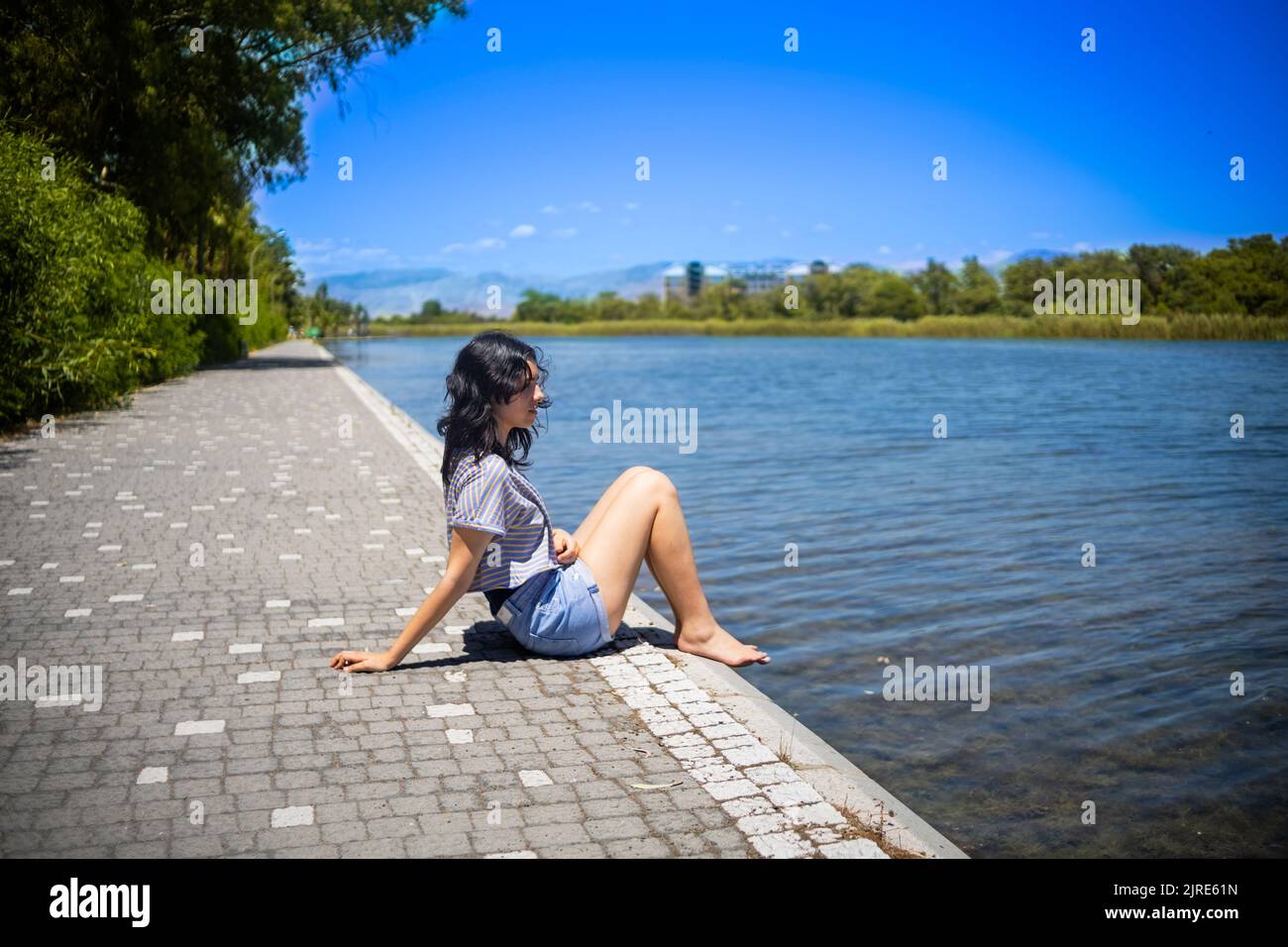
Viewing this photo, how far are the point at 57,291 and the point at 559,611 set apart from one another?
482 inches

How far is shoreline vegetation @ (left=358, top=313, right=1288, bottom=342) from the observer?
54.8 meters

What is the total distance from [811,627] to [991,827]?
2.92 metres

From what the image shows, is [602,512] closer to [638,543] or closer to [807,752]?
[638,543]

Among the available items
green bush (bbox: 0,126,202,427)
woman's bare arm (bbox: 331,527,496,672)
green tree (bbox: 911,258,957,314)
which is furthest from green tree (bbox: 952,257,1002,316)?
woman's bare arm (bbox: 331,527,496,672)

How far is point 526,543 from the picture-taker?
501 cm

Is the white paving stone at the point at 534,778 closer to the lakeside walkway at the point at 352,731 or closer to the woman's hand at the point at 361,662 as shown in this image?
the lakeside walkway at the point at 352,731

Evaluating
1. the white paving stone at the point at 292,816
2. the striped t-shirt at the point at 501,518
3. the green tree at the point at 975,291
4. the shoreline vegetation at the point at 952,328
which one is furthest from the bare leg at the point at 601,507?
the green tree at the point at 975,291

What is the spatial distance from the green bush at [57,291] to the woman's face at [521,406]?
11562 millimetres

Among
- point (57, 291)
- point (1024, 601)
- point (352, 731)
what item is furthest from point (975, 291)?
point (352, 731)

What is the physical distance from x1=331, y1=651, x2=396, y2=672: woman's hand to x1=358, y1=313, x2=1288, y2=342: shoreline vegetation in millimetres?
55063

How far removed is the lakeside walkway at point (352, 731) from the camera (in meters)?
3.50

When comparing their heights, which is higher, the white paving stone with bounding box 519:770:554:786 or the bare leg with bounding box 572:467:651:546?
the bare leg with bounding box 572:467:651:546

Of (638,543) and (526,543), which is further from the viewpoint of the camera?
(638,543)

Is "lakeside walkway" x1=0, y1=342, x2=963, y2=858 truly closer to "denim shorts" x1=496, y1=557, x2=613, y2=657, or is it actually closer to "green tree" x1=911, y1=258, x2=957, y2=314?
"denim shorts" x1=496, y1=557, x2=613, y2=657
